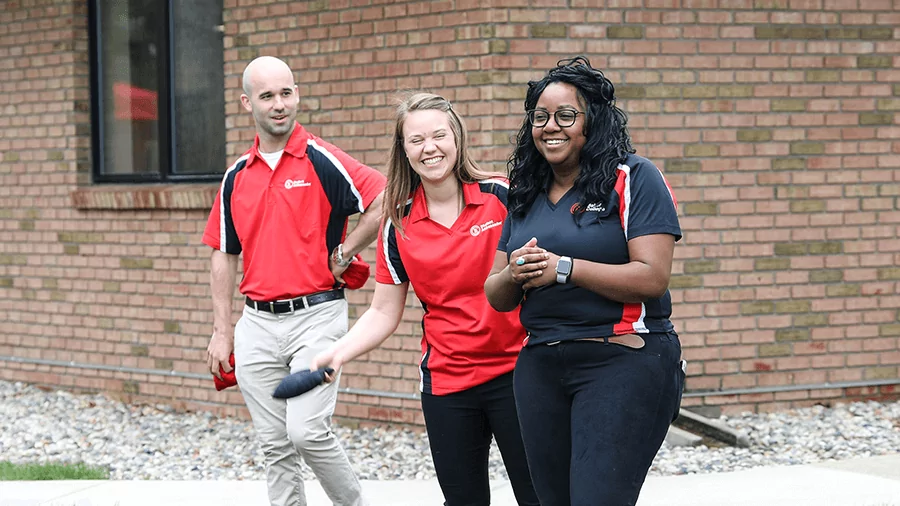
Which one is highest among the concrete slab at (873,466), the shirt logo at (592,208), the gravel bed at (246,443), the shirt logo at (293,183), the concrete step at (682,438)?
the shirt logo at (293,183)

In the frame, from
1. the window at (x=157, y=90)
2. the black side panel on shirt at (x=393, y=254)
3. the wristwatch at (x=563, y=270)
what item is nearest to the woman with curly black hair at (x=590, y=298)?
the wristwatch at (x=563, y=270)

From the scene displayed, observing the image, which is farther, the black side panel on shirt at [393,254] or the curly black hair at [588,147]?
the black side panel on shirt at [393,254]

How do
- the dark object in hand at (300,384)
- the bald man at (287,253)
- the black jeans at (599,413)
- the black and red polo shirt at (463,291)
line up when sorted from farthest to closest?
the bald man at (287,253)
the black and red polo shirt at (463,291)
the dark object in hand at (300,384)
the black jeans at (599,413)

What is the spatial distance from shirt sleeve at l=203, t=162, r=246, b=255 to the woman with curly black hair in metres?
1.78

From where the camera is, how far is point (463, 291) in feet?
12.7

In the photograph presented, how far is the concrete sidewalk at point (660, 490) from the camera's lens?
5188mm

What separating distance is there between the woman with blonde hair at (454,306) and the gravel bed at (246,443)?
2354 millimetres

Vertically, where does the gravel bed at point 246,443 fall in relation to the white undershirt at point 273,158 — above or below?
below

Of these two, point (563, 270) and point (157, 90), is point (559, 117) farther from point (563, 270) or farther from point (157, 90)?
point (157, 90)

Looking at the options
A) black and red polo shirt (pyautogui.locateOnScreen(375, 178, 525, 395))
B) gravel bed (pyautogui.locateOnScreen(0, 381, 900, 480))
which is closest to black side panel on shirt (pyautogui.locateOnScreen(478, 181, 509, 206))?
black and red polo shirt (pyautogui.locateOnScreen(375, 178, 525, 395))

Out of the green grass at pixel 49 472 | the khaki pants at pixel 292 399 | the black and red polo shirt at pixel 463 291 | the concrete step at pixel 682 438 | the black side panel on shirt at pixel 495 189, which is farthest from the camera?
the concrete step at pixel 682 438

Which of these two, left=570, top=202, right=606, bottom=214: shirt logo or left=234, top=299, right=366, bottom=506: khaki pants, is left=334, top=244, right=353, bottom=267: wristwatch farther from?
left=570, top=202, right=606, bottom=214: shirt logo

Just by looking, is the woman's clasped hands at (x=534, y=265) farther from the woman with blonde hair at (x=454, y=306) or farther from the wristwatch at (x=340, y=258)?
the wristwatch at (x=340, y=258)

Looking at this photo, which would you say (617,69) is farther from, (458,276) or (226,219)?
(458,276)
